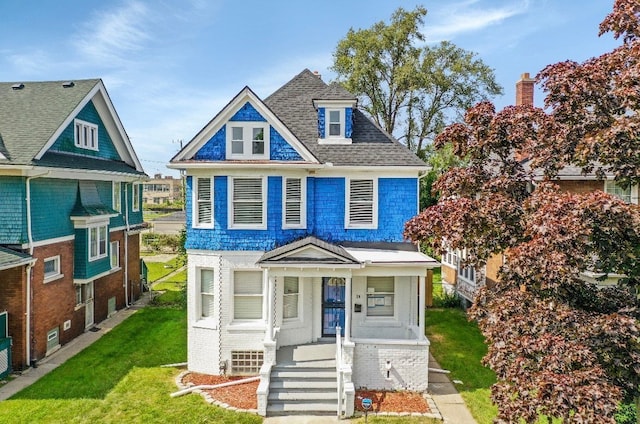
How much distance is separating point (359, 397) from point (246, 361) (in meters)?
3.96

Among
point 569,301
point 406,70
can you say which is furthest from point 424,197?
point 569,301

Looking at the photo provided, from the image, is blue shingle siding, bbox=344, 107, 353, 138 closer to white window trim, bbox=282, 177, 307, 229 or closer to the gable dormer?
the gable dormer

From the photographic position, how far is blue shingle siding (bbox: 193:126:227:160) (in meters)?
13.4

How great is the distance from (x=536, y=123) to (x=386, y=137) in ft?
25.2

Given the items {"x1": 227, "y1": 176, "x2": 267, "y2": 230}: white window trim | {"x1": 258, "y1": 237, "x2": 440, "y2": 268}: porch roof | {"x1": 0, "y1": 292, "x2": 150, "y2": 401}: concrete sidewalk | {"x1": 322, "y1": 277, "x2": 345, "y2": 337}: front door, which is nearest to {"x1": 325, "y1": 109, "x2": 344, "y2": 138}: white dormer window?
{"x1": 227, "y1": 176, "x2": 267, "y2": 230}: white window trim

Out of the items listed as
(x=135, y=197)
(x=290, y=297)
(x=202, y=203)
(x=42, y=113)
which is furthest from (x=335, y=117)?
(x=135, y=197)

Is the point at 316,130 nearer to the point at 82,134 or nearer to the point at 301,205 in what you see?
the point at 301,205

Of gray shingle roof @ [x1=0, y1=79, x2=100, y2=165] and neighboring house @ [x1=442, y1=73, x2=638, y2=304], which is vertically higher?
gray shingle roof @ [x1=0, y1=79, x2=100, y2=165]

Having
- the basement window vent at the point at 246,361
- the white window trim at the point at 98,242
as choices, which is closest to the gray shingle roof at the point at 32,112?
the white window trim at the point at 98,242

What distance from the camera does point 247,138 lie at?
13453 millimetres

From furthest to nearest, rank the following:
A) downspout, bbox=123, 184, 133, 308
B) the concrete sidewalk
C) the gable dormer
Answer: downspout, bbox=123, 184, 133, 308
the gable dormer
the concrete sidewalk

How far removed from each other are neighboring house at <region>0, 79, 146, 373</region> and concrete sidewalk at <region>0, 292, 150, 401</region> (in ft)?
1.09

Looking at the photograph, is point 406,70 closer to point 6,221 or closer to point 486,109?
point 486,109

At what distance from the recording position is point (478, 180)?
8617 millimetres
